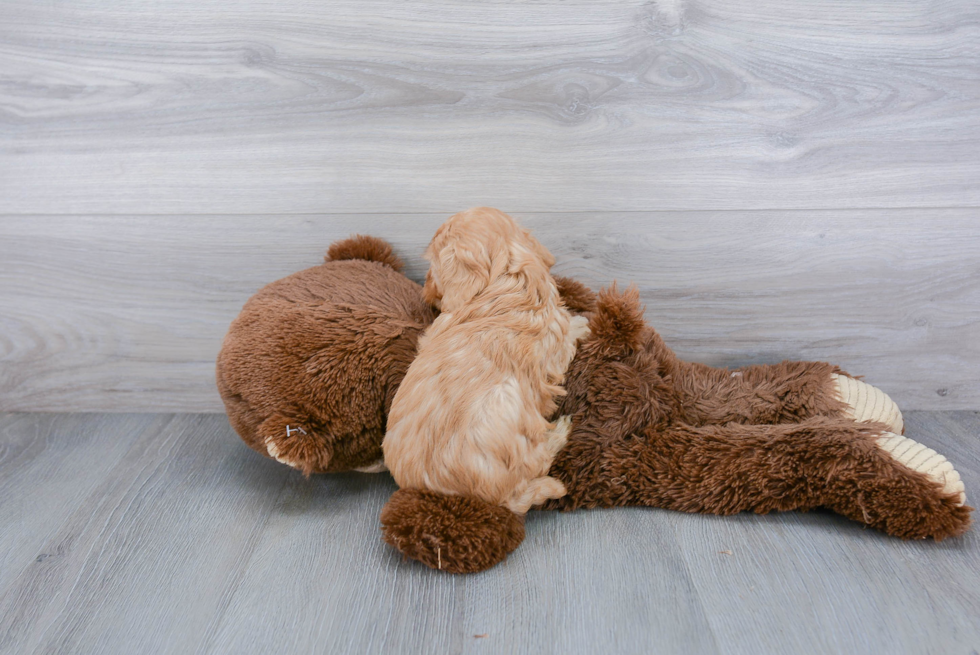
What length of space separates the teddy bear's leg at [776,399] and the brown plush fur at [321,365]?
40 centimetres

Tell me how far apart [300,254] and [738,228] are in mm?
716

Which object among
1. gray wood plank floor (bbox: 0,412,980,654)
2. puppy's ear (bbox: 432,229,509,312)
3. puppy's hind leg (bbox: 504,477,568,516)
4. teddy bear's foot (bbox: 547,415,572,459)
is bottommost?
gray wood plank floor (bbox: 0,412,980,654)

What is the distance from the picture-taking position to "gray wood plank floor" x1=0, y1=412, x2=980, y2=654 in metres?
0.71

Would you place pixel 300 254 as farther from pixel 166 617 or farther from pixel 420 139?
pixel 166 617

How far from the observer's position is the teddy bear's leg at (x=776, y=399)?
3.12 ft

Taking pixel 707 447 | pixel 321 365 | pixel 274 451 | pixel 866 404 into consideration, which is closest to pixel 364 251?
pixel 321 365

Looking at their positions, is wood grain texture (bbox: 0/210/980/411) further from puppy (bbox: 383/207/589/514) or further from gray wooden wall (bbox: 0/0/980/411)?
puppy (bbox: 383/207/589/514)

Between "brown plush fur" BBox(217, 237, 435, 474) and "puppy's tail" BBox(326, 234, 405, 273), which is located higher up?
"puppy's tail" BBox(326, 234, 405, 273)

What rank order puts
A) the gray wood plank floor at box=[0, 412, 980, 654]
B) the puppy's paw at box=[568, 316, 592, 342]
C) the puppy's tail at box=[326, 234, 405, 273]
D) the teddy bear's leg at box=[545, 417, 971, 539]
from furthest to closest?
1. the puppy's tail at box=[326, 234, 405, 273]
2. the puppy's paw at box=[568, 316, 592, 342]
3. the teddy bear's leg at box=[545, 417, 971, 539]
4. the gray wood plank floor at box=[0, 412, 980, 654]

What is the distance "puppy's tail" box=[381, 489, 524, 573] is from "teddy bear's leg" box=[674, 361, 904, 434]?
329mm

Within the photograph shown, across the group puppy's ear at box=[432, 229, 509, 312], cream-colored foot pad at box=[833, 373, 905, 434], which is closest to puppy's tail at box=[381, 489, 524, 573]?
puppy's ear at box=[432, 229, 509, 312]

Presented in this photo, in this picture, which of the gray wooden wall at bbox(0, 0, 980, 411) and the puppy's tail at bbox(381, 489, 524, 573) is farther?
the gray wooden wall at bbox(0, 0, 980, 411)

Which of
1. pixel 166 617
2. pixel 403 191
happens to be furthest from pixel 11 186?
pixel 166 617

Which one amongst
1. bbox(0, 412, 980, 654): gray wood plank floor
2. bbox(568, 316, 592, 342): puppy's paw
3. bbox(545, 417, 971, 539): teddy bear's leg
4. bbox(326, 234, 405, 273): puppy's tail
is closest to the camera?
bbox(0, 412, 980, 654): gray wood plank floor
